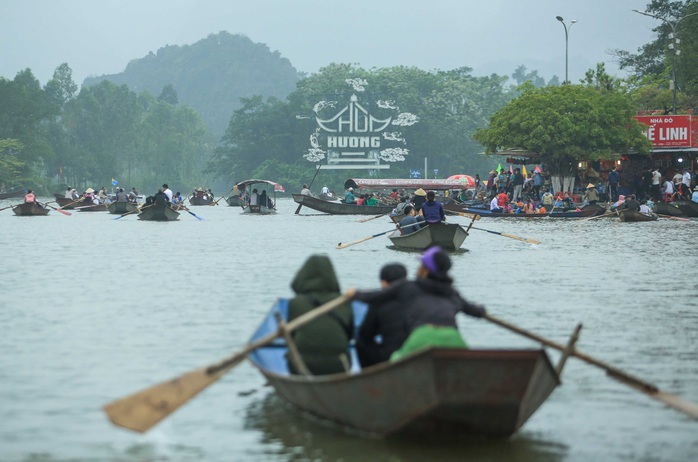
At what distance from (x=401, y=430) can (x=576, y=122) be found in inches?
2159

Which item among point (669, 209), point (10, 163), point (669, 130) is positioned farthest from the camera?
point (10, 163)

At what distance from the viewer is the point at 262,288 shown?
2069cm

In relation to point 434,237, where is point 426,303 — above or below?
above

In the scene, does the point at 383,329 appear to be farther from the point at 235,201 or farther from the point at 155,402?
the point at 235,201

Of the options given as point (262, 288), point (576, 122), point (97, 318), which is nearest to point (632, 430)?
point (97, 318)

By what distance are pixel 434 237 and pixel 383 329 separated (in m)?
18.3

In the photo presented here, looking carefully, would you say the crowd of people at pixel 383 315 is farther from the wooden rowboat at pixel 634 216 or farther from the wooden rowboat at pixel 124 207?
the wooden rowboat at pixel 124 207

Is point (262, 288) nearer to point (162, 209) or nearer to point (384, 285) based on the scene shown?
point (384, 285)

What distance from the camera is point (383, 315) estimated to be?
9.51 metres

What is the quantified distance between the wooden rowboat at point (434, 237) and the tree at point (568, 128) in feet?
110

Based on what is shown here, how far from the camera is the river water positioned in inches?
359

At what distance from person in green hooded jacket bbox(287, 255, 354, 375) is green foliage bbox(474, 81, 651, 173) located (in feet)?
170

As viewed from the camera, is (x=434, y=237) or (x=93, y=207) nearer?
(x=434, y=237)

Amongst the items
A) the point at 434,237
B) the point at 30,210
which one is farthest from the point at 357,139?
the point at 434,237
